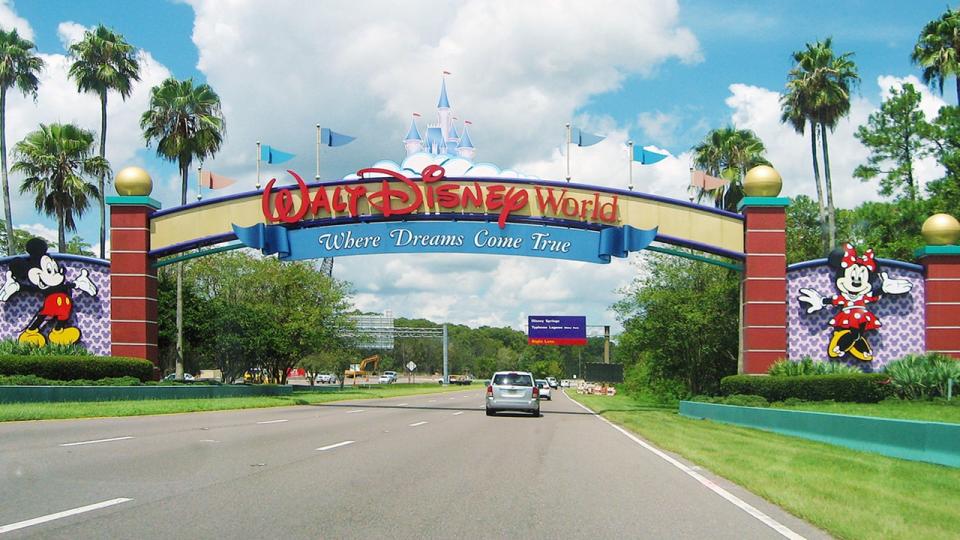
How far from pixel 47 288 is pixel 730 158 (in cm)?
3615

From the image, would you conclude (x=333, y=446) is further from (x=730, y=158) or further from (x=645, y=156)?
(x=730, y=158)

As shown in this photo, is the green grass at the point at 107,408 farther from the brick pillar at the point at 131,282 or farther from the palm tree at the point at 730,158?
the palm tree at the point at 730,158

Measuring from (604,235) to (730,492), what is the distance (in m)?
22.8

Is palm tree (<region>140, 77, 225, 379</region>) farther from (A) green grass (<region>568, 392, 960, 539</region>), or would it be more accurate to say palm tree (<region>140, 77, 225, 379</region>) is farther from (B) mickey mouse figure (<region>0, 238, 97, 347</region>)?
(A) green grass (<region>568, 392, 960, 539</region>)

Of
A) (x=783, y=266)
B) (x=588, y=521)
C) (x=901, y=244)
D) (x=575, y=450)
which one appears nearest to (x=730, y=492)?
(x=588, y=521)

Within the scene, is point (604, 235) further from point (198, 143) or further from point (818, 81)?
point (198, 143)

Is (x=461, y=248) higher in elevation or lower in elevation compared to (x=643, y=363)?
higher

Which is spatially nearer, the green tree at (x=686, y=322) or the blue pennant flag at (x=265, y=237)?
the blue pennant flag at (x=265, y=237)

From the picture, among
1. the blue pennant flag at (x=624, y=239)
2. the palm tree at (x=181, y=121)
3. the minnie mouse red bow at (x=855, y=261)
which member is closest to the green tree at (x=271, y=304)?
the palm tree at (x=181, y=121)

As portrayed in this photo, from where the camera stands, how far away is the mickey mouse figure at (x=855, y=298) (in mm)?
32562

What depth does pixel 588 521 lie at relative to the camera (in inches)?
376

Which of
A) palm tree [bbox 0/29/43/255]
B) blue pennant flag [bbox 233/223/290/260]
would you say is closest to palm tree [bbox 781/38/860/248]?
blue pennant flag [bbox 233/223/290/260]

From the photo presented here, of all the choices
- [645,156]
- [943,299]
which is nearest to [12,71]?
[645,156]

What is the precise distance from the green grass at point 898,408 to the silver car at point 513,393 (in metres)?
7.93
